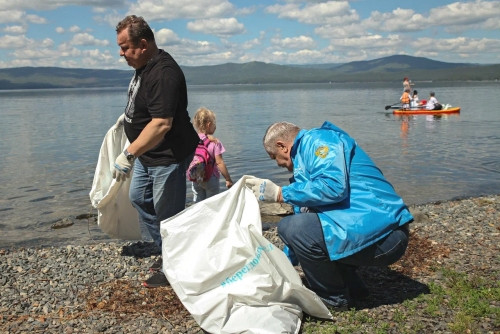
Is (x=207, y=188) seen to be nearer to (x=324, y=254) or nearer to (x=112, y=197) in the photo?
(x=112, y=197)

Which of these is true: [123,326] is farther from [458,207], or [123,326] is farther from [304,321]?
[458,207]

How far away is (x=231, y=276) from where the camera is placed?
13.4 feet

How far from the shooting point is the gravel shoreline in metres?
4.39

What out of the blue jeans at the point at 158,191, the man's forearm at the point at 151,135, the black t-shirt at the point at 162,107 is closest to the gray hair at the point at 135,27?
the black t-shirt at the point at 162,107

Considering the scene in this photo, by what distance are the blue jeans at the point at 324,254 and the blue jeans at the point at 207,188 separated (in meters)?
3.36

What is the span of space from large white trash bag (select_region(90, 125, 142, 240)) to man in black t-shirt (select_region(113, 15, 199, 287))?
2.60 feet

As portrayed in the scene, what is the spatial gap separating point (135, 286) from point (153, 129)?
1.76 meters

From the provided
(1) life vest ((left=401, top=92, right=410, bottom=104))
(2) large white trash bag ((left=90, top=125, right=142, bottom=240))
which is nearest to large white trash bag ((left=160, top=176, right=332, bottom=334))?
(2) large white trash bag ((left=90, top=125, right=142, bottom=240))

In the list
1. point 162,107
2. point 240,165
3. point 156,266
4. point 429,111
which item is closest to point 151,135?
point 162,107

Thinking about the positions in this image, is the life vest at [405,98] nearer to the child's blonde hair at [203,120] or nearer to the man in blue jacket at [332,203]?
the child's blonde hair at [203,120]

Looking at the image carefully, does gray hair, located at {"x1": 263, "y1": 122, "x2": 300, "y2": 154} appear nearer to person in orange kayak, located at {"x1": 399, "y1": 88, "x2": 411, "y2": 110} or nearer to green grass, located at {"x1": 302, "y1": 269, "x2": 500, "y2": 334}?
green grass, located at {"x1": 302, "y1": 269, "x2": 500, "y2": 334}

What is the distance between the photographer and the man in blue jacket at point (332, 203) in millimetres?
4055

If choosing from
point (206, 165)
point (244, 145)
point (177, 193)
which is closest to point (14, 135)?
point (244, 145)

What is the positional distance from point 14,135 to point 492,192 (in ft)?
86.0
